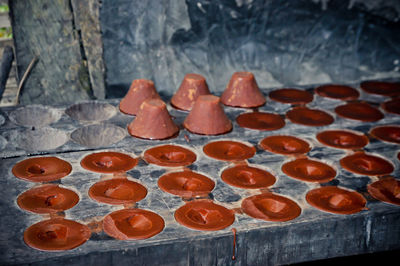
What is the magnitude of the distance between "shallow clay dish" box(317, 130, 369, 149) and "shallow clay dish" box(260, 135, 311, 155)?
0.39 feet

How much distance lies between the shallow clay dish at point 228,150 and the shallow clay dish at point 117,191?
44 cm

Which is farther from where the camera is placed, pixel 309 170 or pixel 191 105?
pixel 191 105

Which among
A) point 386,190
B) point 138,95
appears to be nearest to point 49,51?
point 138,95

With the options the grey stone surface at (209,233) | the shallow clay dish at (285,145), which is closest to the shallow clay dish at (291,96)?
the shallow clay dish at (285,145)

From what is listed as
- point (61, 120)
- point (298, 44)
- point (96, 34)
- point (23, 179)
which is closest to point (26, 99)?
point (96, 34)

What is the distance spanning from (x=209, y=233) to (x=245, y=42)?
2.11m

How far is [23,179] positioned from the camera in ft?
6.77

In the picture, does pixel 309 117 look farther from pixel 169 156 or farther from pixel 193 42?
pixel 193 42

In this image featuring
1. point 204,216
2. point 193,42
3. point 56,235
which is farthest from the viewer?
point 193,42

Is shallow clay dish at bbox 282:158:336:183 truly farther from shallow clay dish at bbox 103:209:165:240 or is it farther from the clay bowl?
the clay bowl

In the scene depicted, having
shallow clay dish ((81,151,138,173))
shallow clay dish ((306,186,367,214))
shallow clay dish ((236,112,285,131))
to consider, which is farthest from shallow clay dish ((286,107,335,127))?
shallow clay dish ((81,151,138,173))

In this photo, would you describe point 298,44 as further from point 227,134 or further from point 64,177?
point 64,177

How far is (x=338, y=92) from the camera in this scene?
3.15 meters

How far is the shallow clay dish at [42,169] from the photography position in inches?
81.7
